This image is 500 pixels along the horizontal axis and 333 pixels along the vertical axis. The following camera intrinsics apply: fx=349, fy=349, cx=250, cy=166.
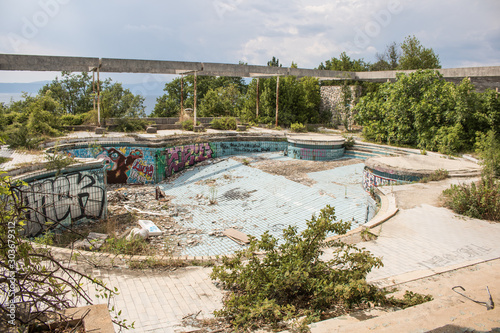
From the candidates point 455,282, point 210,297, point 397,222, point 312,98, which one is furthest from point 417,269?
point 312,98

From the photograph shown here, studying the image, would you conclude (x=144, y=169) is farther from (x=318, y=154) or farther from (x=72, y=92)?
(x=72, y=92)

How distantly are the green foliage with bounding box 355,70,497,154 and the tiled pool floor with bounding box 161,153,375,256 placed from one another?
10.1ft

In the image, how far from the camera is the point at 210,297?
4.48 metres

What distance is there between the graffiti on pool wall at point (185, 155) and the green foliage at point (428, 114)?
7747 millimetres

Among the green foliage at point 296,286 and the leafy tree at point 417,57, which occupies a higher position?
the leafy tree at point 417,57

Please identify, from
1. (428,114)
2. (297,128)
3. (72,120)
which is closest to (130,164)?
(72,120)

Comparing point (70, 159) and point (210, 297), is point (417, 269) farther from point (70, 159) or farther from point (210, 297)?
point (70, 159)

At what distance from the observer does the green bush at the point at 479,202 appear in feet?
22.8

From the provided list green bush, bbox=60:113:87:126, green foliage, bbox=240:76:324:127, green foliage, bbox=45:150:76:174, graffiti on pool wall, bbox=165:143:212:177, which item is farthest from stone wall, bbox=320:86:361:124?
green foliage, bbox=45:150:76:174

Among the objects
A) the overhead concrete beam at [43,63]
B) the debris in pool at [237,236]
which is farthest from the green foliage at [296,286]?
the overhead concrete beam at [43,63]

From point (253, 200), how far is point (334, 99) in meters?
14.6

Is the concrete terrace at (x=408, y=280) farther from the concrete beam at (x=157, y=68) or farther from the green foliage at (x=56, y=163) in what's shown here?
the concrete beam at (x=157, y=68)

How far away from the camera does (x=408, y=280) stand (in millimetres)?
4645

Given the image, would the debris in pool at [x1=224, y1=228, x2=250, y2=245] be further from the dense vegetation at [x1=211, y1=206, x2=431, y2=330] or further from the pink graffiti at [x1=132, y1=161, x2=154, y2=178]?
the pink graffiti at [x1=132, y1=161, x2=154, y2=178]
